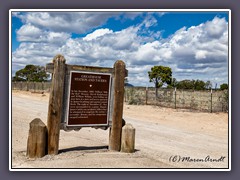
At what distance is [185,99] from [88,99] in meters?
19.8

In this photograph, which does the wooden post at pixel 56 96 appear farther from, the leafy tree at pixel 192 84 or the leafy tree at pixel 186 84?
the leafy tree at pixel 186 84

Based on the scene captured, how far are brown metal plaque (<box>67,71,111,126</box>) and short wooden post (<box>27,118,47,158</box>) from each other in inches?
23.5

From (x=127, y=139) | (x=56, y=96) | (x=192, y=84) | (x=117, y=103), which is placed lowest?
(x=127, y=139)

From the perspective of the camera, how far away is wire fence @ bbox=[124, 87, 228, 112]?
2330cm

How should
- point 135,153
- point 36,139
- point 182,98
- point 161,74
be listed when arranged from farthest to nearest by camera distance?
point 161,74 < point 182,98 < point 135,153 < point 36,139

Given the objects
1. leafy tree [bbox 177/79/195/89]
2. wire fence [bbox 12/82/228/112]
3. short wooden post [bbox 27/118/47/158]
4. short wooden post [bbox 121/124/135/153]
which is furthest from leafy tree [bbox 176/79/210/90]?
short wooden post [bbox 27/118/47/158]

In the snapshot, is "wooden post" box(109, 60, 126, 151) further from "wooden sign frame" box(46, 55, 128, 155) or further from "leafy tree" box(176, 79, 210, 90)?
"leafy tree" box(176, 79, 210, 90)

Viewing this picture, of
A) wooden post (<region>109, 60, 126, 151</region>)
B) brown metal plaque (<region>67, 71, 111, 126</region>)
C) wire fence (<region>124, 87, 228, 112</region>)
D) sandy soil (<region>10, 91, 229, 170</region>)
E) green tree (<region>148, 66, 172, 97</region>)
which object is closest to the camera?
sandy soil (<region>10, 91, 229, 170</region>)

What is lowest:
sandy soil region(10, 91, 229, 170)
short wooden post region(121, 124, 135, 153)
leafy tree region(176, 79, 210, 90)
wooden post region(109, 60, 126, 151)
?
sandy soil region(10, 91, 229, 170)

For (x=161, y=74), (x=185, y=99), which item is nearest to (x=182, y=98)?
(x=185, y=99)

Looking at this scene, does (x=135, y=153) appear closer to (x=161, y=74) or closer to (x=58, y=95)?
(x=58, y=95)

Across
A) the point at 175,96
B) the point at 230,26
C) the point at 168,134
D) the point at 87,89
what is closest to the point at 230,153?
the point at 230,26

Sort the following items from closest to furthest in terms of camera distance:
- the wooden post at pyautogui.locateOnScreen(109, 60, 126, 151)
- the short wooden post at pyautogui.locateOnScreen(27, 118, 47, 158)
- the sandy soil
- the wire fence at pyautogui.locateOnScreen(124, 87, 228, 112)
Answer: the sandy soil < the short wooden post at pyautogui.locateOnScreen(27, 118, 47, 158) < the wooden post at pyautogui.locateOnScreen(109, 60, 126, 151) < the wire fence at pyautogui.locateOnScreen(124, 87, 228, 112)

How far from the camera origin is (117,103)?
7621mm
